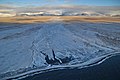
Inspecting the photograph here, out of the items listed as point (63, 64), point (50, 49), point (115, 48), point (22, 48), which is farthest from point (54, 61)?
point (115, 48)

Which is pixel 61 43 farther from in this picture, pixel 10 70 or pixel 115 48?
pixel 10 70

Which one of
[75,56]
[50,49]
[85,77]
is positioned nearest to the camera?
[85,77]

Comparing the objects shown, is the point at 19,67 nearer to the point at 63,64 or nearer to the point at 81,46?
the point at 63,64

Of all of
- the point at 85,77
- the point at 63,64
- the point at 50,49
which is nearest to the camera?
the point at 85,77

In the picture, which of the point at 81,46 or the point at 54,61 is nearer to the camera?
the point at 54,61

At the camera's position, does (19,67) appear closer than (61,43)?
Yes

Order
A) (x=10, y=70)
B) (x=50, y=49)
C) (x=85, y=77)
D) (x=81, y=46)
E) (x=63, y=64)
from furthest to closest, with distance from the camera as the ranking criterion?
1. (x=81, y=46)
2. (x=50, y=49)
3. (x=63, y=64)
4. (x=10, y=70)
5. (x=85, y=77)

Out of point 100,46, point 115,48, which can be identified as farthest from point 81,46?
point 115,48

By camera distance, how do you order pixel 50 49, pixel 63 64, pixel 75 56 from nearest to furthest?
1. pixel 63 64
2. pixel 75 56
3. pixel 50 49
